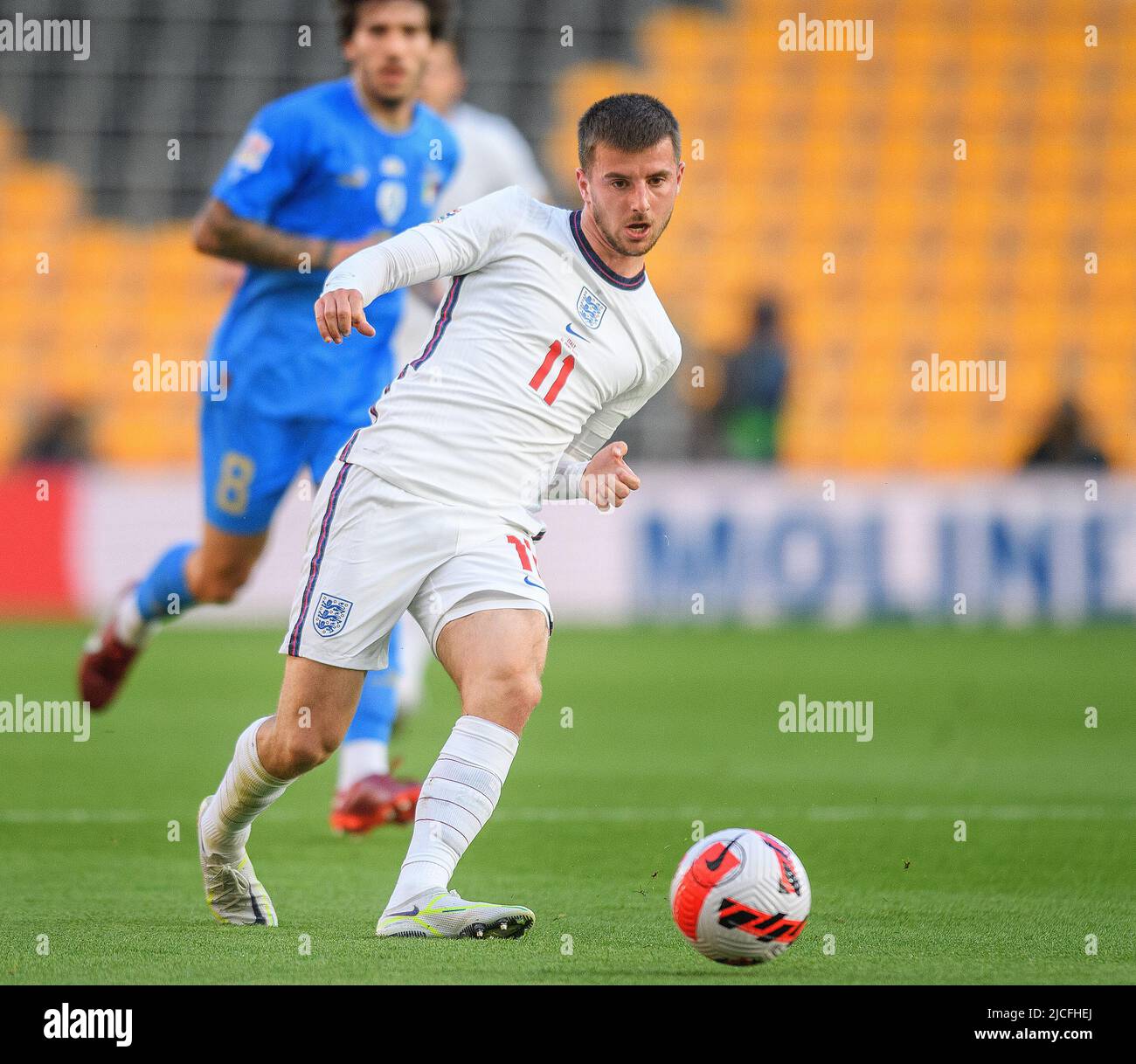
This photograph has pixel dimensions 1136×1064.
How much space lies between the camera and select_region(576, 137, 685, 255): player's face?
4.64m

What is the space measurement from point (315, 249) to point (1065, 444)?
11.0 metres

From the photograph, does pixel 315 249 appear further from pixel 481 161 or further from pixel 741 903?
pixel 741 903

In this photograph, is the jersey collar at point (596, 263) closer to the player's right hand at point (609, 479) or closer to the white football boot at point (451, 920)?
the player's right hand at point (609, 479)

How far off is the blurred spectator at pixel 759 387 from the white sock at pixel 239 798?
38.8ft

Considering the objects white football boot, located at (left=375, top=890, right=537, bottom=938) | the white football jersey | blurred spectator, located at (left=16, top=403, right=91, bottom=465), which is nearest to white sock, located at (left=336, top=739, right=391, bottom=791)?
the white football jersey

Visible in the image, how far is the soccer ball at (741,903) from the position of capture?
14.2ft

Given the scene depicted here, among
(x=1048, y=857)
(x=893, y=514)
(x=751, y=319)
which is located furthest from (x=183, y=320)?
(x=1048, y=857)

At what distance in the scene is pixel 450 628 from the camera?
464cm

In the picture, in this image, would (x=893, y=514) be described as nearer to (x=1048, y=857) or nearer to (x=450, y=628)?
(x=1048, y=857)

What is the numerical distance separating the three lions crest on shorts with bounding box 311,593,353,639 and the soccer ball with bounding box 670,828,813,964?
969 mm

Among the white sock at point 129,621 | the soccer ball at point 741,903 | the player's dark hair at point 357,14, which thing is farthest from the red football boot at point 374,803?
the player's dark hair at point 357,14

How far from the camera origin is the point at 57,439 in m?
17.1

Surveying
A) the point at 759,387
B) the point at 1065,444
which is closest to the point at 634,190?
the point at 759,387

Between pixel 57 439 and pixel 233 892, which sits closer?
pixel 233 892
